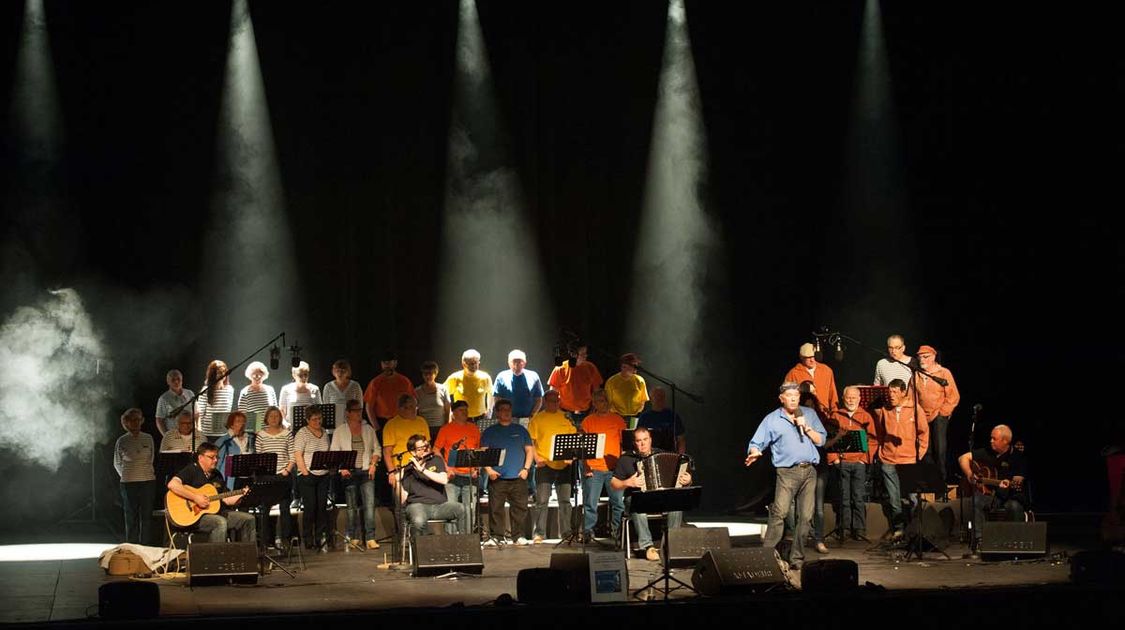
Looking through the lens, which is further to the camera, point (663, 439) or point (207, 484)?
point (663, 439)

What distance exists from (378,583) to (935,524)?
5822mm

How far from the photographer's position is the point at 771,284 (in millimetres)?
17234

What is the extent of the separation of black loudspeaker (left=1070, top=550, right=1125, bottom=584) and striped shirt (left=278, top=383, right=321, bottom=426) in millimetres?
8363

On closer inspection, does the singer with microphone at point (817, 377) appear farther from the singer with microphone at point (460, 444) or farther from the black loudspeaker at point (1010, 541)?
the singer with microphone at point (460, 444)

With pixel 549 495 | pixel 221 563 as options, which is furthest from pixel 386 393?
pixel 221 563

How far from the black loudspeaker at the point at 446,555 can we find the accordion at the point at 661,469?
6.36 ft

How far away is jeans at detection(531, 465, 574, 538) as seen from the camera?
14453 millimetres

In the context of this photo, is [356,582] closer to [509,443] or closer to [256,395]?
[509,443]

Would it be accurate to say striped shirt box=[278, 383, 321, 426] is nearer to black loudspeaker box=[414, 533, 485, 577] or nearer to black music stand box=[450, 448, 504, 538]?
black music stand box=[450, 448, 504, 538]

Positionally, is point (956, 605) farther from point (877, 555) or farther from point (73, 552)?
point (73, 552)

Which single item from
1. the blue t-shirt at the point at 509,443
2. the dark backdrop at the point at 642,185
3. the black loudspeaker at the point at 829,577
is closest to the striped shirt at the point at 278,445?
the blue t-shirt at the point at 509,443

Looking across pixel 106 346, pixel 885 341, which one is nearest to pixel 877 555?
pixel 885 341

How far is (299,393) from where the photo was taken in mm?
14727

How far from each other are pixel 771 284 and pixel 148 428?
8155 millimetres
